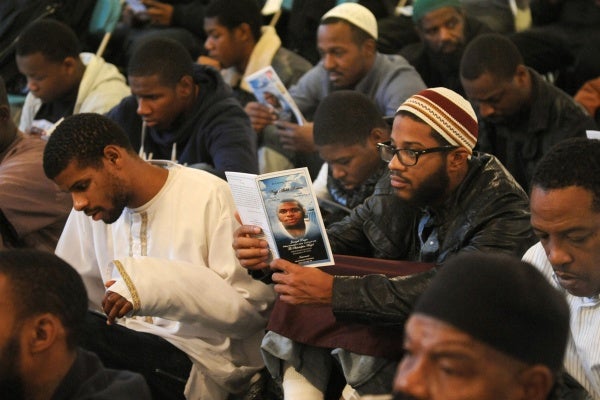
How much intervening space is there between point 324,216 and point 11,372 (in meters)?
1.96

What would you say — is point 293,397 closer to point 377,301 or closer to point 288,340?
point 288,340

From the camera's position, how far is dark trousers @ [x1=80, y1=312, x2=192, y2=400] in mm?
3484

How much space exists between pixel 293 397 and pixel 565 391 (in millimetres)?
852

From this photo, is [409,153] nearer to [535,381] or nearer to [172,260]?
[172,260]

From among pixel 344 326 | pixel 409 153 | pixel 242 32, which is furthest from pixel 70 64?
pixel 344 326

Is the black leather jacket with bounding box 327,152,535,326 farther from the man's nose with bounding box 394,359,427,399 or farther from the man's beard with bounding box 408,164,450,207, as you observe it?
the man's nose with bounding box 394,359,427,399

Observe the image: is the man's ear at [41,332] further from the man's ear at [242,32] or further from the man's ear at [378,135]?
the man's ear at [242,32]

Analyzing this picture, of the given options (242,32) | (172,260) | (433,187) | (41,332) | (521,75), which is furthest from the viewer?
(242,32)

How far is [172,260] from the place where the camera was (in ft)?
11.2

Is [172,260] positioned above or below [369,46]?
above

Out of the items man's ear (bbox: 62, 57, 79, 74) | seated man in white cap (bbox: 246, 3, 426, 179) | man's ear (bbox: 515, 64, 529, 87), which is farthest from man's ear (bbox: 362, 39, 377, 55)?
man's ear (bbox: 62, 57, 79, 74)

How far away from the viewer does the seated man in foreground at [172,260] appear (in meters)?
3.44

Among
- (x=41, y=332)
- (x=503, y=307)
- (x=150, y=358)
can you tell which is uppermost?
(x=503, y=307)

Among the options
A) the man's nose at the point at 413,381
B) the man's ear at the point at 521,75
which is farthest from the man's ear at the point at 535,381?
the man's ear at the point at 521,75
